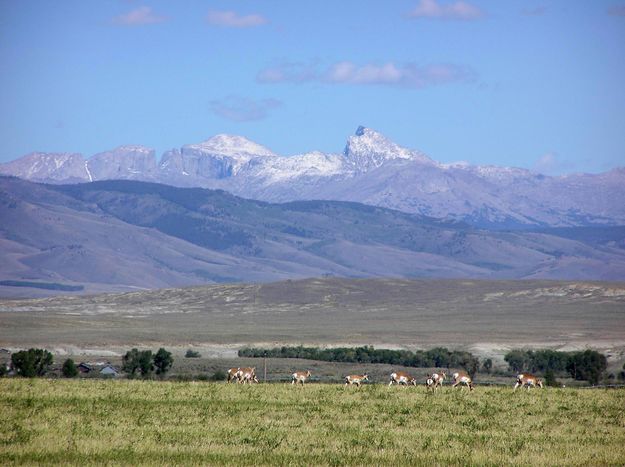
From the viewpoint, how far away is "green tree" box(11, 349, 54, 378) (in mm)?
59531

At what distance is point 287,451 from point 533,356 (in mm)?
75390

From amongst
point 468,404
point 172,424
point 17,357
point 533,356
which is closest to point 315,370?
point 17,357

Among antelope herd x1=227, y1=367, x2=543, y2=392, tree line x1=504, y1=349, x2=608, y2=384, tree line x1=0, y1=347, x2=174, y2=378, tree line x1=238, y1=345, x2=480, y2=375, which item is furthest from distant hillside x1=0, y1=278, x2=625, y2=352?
antelope herd x1=227, y1=367, x2=543, y2=392

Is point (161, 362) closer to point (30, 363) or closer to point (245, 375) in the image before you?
point (30, 363)

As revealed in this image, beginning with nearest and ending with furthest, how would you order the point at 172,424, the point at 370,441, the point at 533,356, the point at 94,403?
the point at 370,441 → the point at 172,424 → the point at 94,403 → the point at 533,356

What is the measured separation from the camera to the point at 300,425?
2709 cm

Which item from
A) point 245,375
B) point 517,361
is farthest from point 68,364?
point 517,361

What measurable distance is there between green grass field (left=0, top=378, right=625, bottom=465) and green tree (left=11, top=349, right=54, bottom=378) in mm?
24526

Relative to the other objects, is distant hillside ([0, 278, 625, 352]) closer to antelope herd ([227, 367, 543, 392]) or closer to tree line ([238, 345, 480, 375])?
tree line ([238, 345, 480, 375])

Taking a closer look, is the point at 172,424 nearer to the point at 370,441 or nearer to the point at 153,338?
the point at 370,441

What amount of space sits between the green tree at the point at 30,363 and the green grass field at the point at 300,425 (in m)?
24.5

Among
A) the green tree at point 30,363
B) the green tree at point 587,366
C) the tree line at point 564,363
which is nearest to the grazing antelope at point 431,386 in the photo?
the green tree at point 30,363

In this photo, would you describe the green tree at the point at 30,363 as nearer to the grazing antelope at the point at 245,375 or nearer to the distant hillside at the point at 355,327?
the grazing antelope at the point at 245,375

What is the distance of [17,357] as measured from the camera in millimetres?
62406
